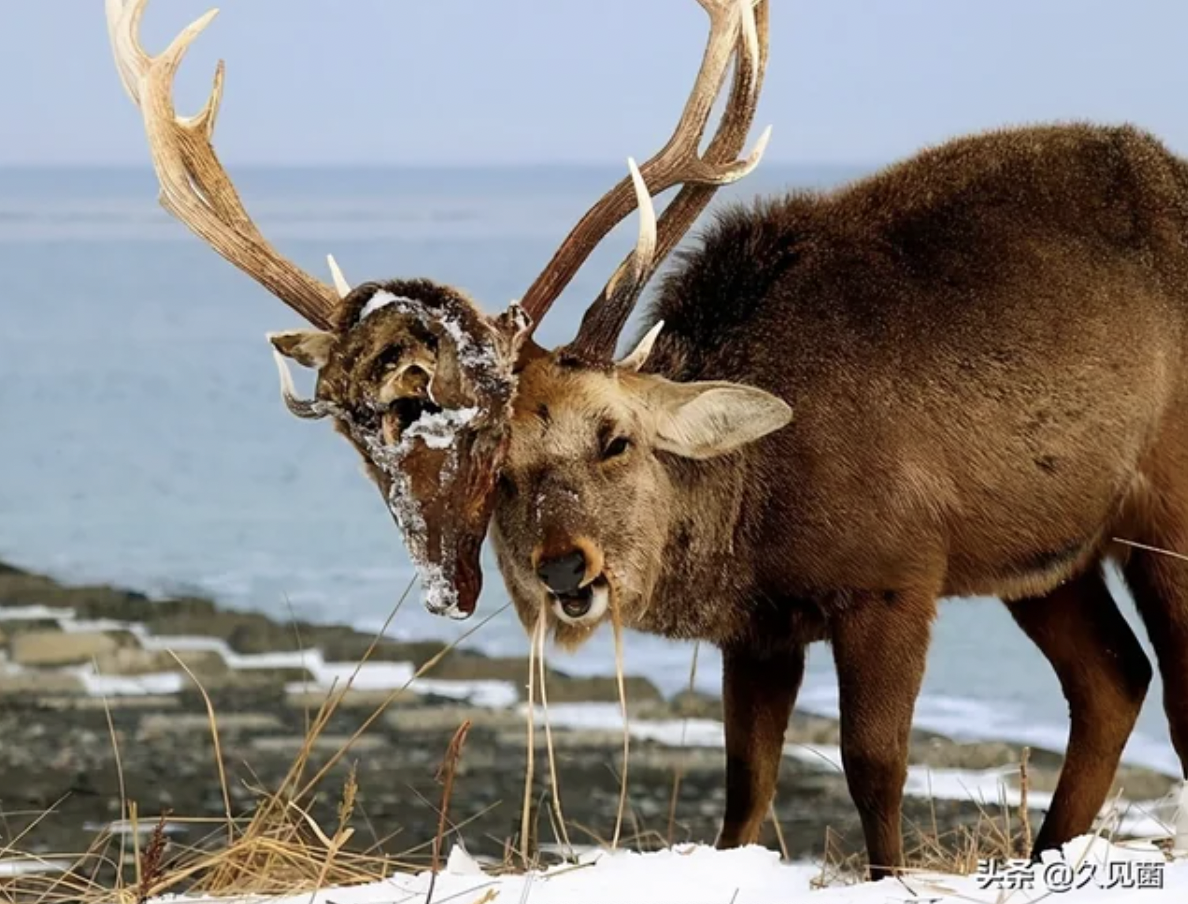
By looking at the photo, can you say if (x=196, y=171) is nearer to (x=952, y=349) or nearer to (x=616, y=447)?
(x=616, y=447)

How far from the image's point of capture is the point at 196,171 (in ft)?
18.7

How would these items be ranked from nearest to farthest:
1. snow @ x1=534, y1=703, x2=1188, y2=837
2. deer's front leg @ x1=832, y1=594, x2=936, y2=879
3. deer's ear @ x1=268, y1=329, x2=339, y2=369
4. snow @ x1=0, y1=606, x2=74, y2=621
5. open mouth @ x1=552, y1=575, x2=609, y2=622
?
deer's ear @ x1=268, y1=329, x2=339, y2=369 < open mouth @ x1=552, y1=575, x2=609, y2=622 < deer's front leg @ x1=832, y1=594, x2=936, y2=879 < snow @ x1=534, y1=703, x2=1188, y2=837 < snow @ x1=0, y1=606, x2=74, y2=621

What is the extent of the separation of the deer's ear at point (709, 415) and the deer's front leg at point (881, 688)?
578 mm

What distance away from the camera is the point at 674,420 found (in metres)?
5.50

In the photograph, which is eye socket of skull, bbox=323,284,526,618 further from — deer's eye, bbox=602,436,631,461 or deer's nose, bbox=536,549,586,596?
deer's eye, bbox=602,436,631,461

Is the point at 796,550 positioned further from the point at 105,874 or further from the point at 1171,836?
the point at 105,874

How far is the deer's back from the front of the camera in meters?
5.63

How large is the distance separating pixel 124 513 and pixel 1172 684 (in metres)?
13.2

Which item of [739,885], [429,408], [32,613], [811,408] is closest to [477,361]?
[429,408]

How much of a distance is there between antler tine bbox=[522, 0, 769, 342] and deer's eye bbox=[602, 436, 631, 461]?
555 mm

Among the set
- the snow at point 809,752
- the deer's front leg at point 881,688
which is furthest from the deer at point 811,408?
the snow at point 809,752

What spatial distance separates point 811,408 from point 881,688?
0.77 meters

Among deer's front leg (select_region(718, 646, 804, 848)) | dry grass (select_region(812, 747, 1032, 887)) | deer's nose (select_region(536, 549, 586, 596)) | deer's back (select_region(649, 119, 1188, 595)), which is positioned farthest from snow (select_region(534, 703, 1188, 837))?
deer's nose (select_region(536, 549, 586, 596))

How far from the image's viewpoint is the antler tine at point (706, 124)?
18.6 ft
